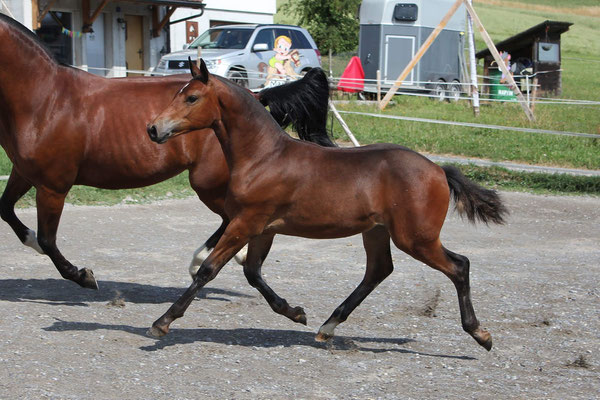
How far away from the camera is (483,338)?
4.94 m

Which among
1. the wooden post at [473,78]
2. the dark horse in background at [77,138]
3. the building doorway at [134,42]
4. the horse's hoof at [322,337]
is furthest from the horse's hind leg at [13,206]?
the building doorway at [134,42]

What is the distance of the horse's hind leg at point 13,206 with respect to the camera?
6363 mm

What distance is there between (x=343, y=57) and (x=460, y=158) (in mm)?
17763

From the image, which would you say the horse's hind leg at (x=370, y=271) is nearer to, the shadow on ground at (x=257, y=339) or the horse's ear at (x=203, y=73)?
the shadow on ground at (x=257, y=339)

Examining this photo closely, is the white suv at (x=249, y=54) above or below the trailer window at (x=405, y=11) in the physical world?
below

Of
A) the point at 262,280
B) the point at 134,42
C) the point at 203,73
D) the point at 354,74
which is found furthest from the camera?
the point at 134,42

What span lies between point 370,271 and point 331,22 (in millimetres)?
30604

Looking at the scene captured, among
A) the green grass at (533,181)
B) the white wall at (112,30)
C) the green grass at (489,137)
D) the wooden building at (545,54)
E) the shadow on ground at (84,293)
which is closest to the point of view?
the shadow on ground at (84,293)

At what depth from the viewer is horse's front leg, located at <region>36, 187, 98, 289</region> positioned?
5824mm

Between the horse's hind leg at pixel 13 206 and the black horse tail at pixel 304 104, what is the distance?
77.0 inches

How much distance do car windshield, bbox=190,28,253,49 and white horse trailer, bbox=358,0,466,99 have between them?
465 centimetres

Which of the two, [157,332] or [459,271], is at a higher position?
[459,271]

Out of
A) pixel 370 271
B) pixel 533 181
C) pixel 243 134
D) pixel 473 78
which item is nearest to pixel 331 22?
pixel 473 78

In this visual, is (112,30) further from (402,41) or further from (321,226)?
(321,226)
